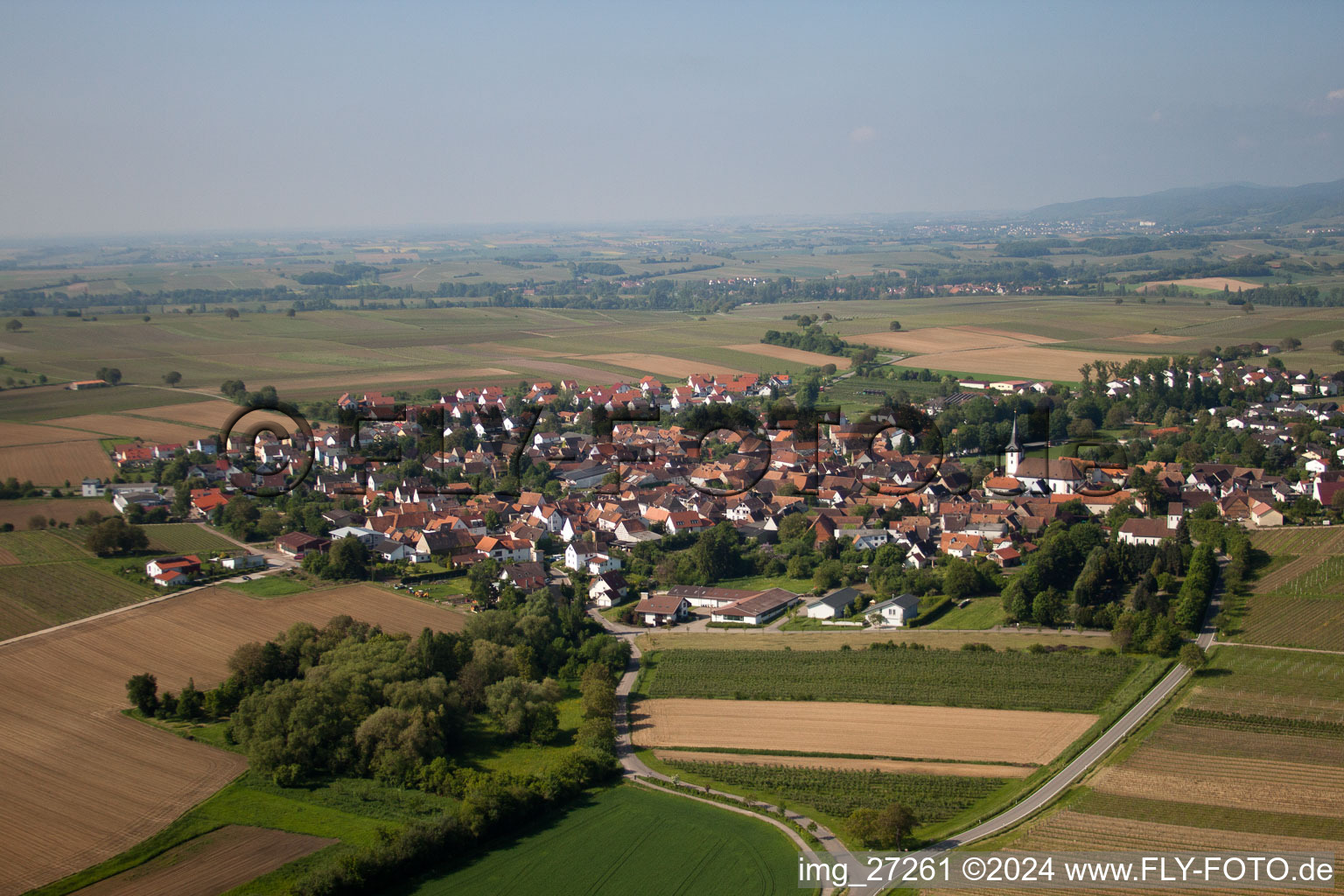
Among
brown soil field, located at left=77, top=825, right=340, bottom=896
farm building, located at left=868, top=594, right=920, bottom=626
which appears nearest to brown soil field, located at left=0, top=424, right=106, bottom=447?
brown soil field, located at left=77, top=825, right=340, bottom=896

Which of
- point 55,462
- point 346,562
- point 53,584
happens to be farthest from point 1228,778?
point 55,462

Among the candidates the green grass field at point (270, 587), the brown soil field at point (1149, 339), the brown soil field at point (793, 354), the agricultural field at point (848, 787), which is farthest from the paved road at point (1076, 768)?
the brown soil field at point (1149, 339)

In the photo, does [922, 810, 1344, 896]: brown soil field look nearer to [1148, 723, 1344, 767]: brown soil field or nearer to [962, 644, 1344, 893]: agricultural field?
[962, 644, 1344, 893]: agricultural field

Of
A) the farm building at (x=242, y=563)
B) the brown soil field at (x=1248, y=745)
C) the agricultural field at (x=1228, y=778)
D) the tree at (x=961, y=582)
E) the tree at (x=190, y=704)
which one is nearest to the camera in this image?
the agricultural field at (x=1228, y=778)

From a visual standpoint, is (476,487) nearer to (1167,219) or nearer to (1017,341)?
(1017,341)

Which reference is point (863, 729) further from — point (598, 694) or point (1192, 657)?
point (1192, 657)

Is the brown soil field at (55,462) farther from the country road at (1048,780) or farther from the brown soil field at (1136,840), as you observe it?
the brown soil field at (1136,840)
